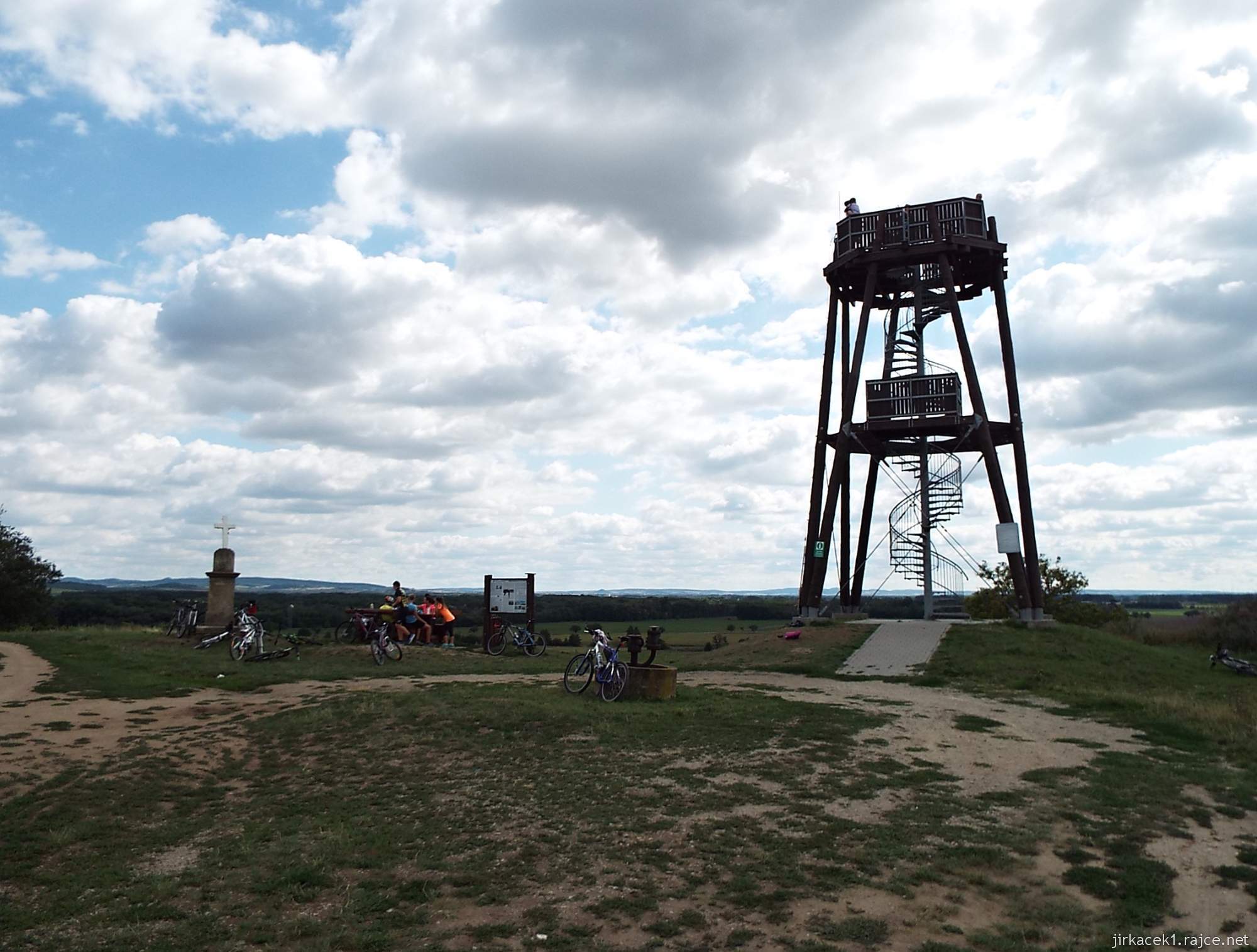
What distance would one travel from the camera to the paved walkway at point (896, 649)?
2183cm

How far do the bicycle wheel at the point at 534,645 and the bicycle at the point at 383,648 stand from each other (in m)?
4.35

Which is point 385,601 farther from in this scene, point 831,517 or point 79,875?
point 79,875

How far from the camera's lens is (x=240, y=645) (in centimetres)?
2275

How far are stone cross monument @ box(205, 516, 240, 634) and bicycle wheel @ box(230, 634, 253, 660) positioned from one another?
4.33 meters

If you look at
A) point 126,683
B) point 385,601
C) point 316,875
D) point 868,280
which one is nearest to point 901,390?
point 868,280

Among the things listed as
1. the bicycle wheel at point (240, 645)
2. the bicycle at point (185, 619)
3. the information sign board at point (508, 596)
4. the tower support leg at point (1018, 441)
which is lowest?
the bicycle wheel at point (240, 645)

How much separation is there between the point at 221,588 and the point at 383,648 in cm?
723

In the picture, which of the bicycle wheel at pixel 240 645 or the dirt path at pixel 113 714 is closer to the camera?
the dirt path at pixel 113 714

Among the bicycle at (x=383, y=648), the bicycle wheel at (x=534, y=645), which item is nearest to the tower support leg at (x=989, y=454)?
the bicycle wheel at (x=534, y=645)

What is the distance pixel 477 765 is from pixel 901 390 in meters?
23.5

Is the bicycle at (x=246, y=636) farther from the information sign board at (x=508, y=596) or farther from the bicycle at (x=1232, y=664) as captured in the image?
the bicycle at (x=1232, y=664)

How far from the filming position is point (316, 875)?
7555 mm

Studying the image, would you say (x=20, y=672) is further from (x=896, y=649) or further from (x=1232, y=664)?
(x=1232, y=664)

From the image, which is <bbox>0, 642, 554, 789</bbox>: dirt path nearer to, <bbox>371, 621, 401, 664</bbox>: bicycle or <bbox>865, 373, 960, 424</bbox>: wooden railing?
<bbox>371, 621, 401, 664</bbox>: bicycle
